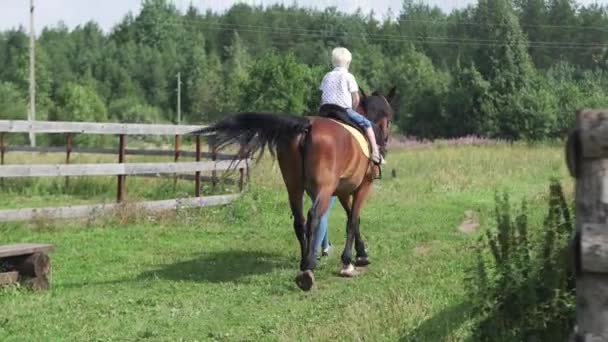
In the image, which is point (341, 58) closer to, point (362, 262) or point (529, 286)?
point (362, 262)

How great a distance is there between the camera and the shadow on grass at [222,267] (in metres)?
8.75

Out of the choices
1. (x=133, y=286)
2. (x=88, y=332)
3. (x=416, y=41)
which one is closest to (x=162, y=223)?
(x=133, y=286)

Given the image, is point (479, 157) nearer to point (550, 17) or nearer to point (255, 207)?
point (255, 207)

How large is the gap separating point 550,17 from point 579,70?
11528 mm

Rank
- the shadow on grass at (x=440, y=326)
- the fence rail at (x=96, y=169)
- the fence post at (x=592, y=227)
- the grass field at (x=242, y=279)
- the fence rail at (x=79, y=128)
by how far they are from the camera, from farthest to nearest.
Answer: the fence rail at (x=79, y=128), the fence rail at (x=96, y=169), the grass field at (x=242, y=279), the shadow on grass at (x=440, y=326), the fence post at (x=592, y=227)

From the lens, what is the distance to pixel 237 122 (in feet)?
27.2

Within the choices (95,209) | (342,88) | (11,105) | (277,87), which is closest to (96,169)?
(95,209)

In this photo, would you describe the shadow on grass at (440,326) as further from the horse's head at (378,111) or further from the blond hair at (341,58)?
the horse's head at (378,111)

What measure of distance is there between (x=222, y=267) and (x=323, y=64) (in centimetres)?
7253

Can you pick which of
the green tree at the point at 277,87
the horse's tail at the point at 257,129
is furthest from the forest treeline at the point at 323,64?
the horse's tail at the point at 257,129

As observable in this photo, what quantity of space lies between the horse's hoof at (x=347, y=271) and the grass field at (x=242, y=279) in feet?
0.33

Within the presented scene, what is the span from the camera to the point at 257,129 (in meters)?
8.28

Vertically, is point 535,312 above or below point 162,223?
above

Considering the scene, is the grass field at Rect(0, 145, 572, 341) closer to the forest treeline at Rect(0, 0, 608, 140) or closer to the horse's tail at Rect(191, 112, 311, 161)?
the horse's tail at Rect(191, 112, 311, 161)
